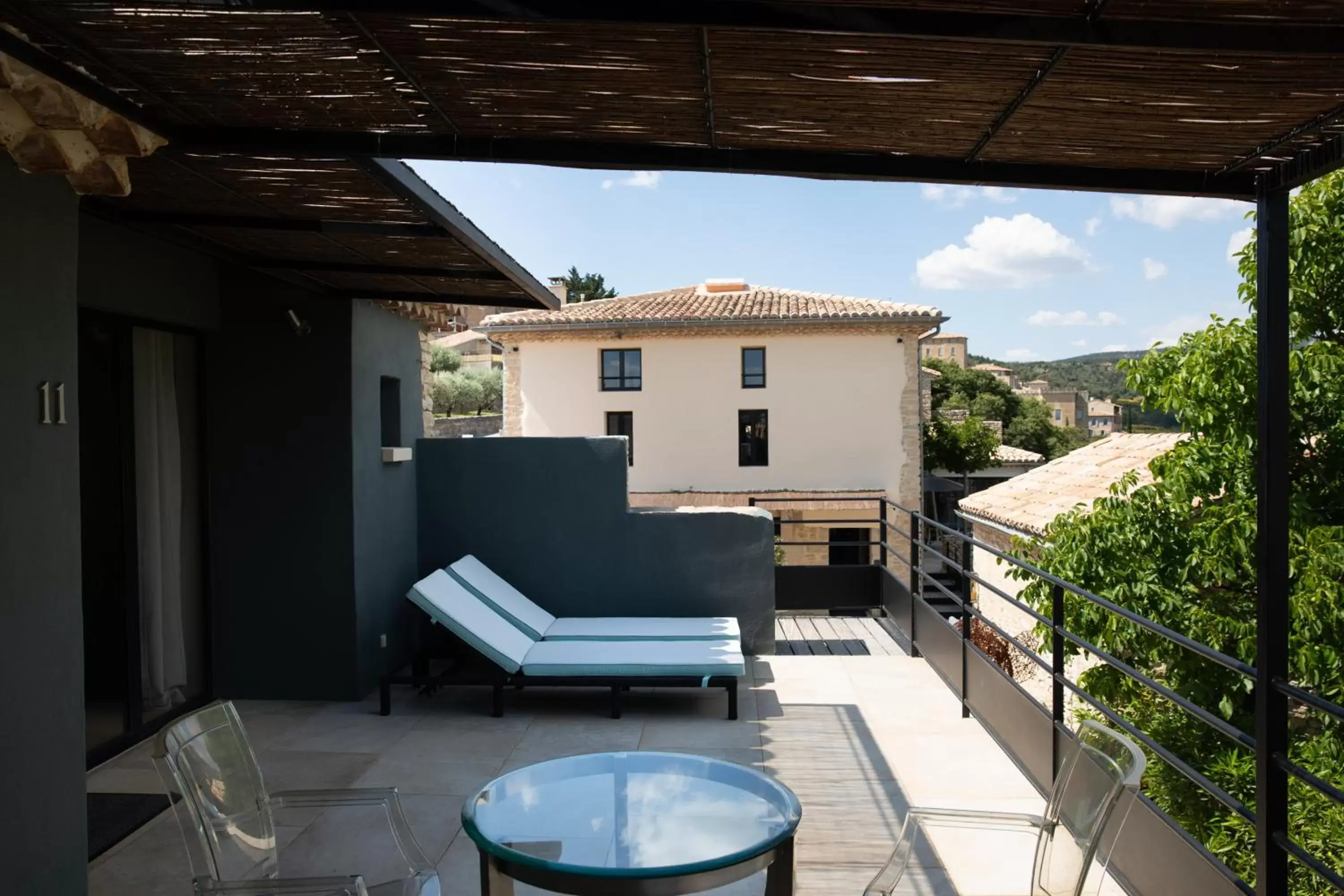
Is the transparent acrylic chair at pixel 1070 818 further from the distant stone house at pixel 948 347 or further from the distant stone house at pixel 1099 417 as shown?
the distant stone house at pixel 948 347

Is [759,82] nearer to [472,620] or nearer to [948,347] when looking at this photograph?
[472,620]

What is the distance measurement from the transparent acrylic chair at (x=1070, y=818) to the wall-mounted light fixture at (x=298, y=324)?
4.78 meters

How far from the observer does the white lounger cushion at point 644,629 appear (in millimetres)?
6406

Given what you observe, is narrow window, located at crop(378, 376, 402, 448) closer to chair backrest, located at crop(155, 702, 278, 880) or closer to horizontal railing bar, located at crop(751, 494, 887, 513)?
horizontal railing bar, located at crop(751, 494, 887, 513)

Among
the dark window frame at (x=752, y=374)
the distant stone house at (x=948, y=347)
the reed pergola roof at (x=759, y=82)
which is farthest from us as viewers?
the distant stone house at (x=948, y=347)

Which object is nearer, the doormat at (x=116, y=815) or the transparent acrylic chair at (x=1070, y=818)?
the transparent acrylic chair at (x=1070, y=818)

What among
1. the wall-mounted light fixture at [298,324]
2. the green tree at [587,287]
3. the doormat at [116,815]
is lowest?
the doormat at [116,815]

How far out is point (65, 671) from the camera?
124 inches

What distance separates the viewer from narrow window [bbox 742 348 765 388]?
2361 centimetres

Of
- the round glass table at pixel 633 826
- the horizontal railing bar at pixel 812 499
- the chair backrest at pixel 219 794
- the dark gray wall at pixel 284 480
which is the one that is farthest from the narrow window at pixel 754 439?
the chair backrest at pixel 219 794

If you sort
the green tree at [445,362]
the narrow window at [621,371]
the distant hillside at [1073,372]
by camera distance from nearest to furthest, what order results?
1. the narrow window at [621,371]
2. the green tree at [445,362]
3. the distant hillside at [1073,372]

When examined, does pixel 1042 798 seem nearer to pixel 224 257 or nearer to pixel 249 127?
pixel 249 127

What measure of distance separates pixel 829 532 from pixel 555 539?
15.8 metres

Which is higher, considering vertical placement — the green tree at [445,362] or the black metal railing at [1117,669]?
the green tree at [445,362]
